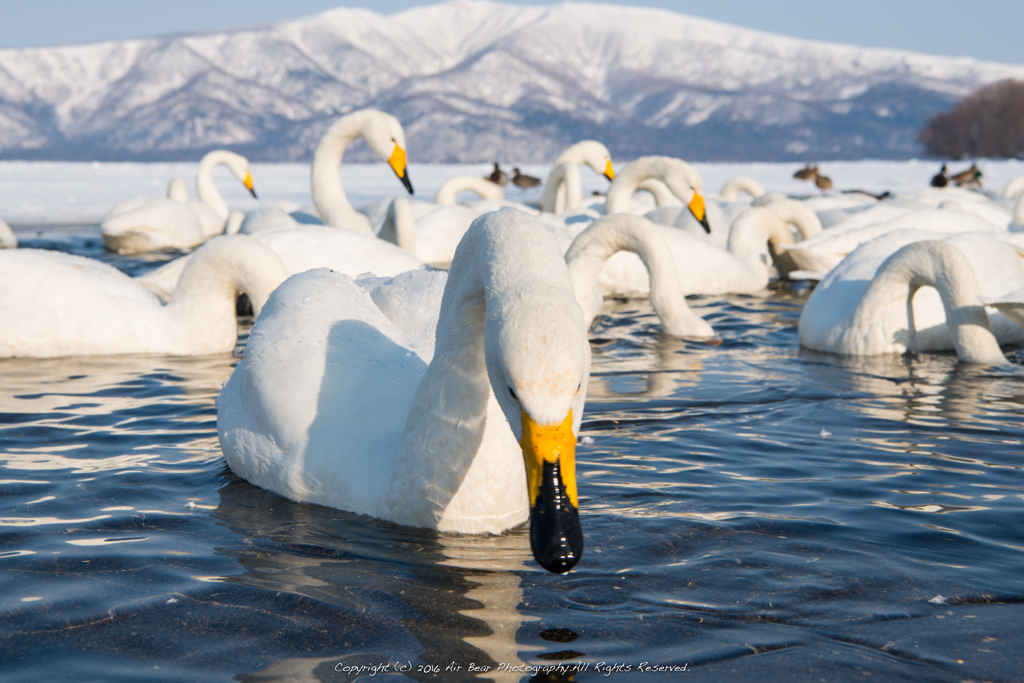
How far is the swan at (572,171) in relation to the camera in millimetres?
15852

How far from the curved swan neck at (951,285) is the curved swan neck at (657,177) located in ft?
13.4

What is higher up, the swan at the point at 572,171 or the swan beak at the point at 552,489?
the swan at the point at 572,171

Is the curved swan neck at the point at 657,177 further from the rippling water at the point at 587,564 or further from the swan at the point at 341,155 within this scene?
the rippling water at the point at 587,564

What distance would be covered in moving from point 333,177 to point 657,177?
394cm

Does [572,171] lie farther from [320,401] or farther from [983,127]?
[983,127]

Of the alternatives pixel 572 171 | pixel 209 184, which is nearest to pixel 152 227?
pixel 209 184

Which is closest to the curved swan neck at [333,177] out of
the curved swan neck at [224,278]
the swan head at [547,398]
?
the curved swan neck at [224,278]

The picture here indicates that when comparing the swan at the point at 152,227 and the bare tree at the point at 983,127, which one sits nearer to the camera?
the swan at the point at 152,227

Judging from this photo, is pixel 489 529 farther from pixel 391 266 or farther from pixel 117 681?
pixel 391 266

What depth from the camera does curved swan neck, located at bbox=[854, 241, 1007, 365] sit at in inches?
270

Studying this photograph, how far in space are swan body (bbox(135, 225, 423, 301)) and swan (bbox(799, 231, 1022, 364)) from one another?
3325 millimetres

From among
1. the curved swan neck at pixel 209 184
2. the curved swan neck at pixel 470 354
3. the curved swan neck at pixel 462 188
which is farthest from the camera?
the curved swan neck at pixel 209 184

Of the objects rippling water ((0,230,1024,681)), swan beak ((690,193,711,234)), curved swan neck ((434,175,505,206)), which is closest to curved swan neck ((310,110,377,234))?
swan beak ((690,193,711,234))

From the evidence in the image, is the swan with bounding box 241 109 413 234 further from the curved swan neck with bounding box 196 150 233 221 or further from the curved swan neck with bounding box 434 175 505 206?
the curved swan neck with bounding box 196 150 233 221
